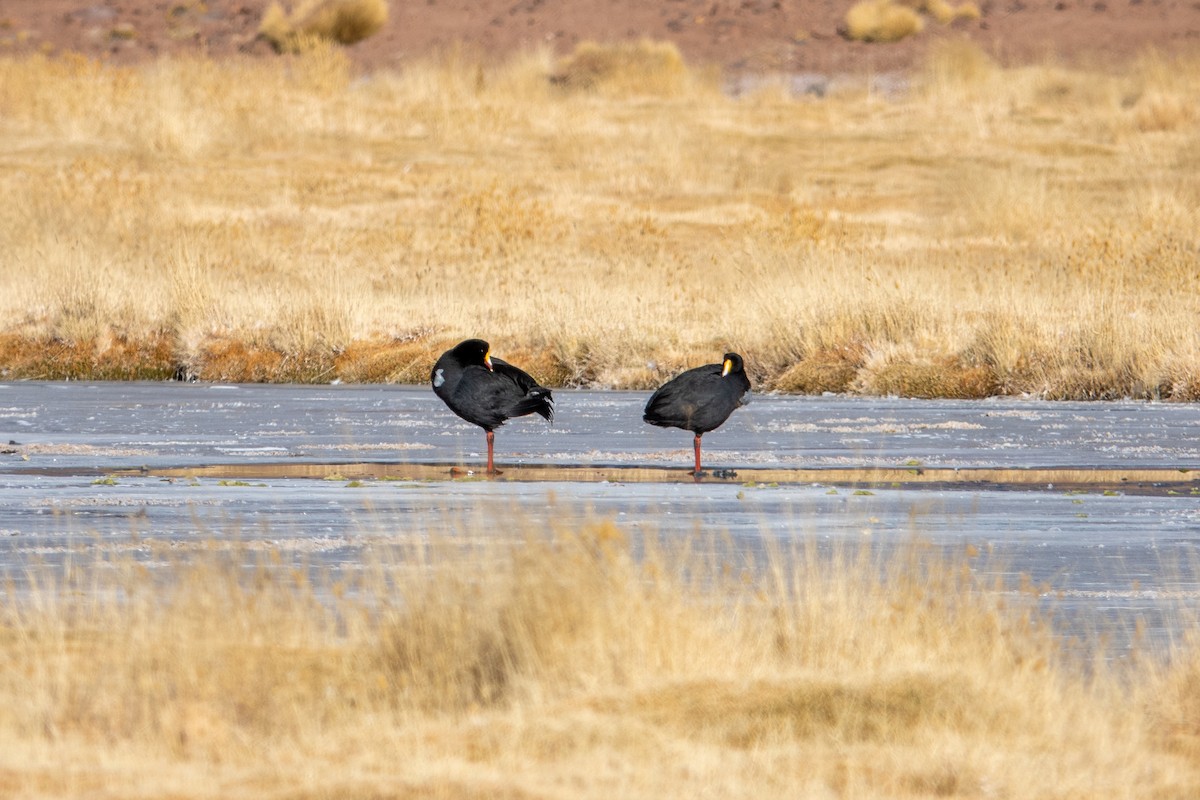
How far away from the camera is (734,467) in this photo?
635 inches

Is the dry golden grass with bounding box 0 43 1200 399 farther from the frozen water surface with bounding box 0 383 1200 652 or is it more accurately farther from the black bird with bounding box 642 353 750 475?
the black bird with bounding box 642 353 750 475

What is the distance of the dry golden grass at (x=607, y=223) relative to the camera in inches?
978

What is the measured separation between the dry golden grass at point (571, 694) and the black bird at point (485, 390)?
687 centimetres

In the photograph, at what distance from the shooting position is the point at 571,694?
7184 mm

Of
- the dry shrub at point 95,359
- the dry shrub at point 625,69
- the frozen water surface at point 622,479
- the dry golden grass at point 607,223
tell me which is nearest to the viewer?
the frozen water surface at point 622,479

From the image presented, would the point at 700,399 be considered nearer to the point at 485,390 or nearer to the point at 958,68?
the point at 485,390

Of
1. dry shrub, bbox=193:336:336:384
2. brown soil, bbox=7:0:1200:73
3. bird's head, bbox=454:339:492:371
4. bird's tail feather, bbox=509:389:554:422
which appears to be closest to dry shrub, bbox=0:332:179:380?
dry shrub, bbox=193:336:336:384

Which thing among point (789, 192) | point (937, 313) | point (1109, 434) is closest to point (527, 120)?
point (789, 192)

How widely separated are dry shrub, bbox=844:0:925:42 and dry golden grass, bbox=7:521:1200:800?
63004 mm

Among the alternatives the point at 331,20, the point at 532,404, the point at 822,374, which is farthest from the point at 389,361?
the point at 331,20

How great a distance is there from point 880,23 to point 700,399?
56.8 m

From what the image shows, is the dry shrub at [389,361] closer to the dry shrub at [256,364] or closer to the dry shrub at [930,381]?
the dry shrub at [256,364]

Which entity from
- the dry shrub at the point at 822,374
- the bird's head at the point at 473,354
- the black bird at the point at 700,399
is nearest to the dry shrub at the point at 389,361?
the dry shrub at the point at 822,374

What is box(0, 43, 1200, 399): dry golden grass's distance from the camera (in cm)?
2484
